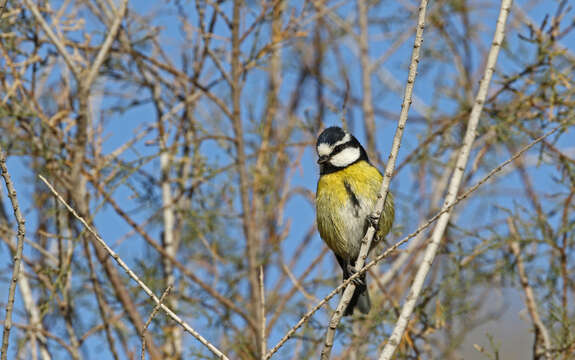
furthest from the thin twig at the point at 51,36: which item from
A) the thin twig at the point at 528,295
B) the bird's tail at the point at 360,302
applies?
the thin twig at the point at 528,295

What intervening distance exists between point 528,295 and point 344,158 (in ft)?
3.98

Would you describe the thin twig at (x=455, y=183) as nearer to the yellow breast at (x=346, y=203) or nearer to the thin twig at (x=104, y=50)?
the yellow breast at (x=346, y=203)

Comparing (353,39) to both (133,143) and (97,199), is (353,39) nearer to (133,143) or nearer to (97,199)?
(133,143)

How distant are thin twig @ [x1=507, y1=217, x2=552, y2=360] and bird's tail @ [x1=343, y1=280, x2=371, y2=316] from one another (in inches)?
33.6

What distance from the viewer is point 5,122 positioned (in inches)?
162

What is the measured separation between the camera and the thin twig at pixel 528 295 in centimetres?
341

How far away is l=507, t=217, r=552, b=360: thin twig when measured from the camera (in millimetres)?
3414

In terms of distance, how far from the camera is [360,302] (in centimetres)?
388

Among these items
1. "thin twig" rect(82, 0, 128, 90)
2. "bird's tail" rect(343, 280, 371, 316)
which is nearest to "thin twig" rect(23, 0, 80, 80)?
"thin twig" rect(82, 0, 128, 90)

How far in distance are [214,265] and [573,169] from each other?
2.32m

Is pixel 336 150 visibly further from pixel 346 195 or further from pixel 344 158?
pixel 346 195

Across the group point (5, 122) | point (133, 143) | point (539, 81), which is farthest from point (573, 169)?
point (5, 122)

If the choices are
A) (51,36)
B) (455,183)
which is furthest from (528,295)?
(51,36)

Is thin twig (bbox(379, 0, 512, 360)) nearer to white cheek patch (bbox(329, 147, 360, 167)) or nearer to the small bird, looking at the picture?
the small bird
